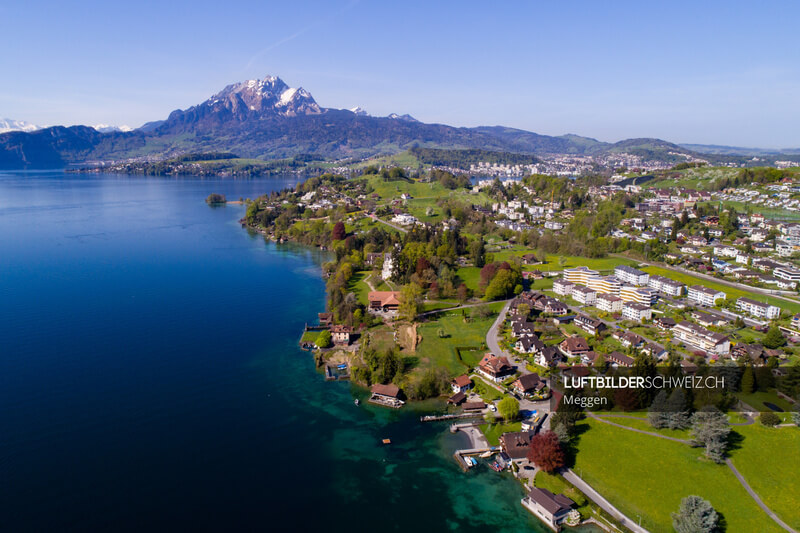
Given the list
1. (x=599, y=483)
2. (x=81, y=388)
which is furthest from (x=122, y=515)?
(x=599, y=483)

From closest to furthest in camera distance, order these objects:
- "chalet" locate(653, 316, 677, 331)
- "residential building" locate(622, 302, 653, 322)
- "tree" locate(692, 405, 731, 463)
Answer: "tree" locate(692, 405, 731, 463) → "chalet" locate(653, 316, 677, 331) → "residential building" locate(622, 302, 653, 322)

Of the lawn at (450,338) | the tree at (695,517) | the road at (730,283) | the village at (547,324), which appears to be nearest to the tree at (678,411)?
the village at (547,324)

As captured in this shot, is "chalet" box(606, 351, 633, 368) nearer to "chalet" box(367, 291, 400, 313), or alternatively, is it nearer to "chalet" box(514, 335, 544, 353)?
"chalet" box(514, 335, 544, 353)

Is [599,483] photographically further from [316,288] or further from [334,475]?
[316,288]

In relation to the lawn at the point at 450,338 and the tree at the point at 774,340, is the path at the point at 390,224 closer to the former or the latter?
the lawn at the point at 450,338

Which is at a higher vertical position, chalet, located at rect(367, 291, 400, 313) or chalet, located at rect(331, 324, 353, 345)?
chalet, located at rect(367, 291, 400, 313)

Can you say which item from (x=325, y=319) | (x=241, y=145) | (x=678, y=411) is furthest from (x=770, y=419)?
(x=241, y=145)

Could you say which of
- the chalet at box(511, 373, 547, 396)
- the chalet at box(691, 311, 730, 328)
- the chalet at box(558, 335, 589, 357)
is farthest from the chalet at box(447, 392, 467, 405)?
the chalet at box(691, 311, 730, 328)
